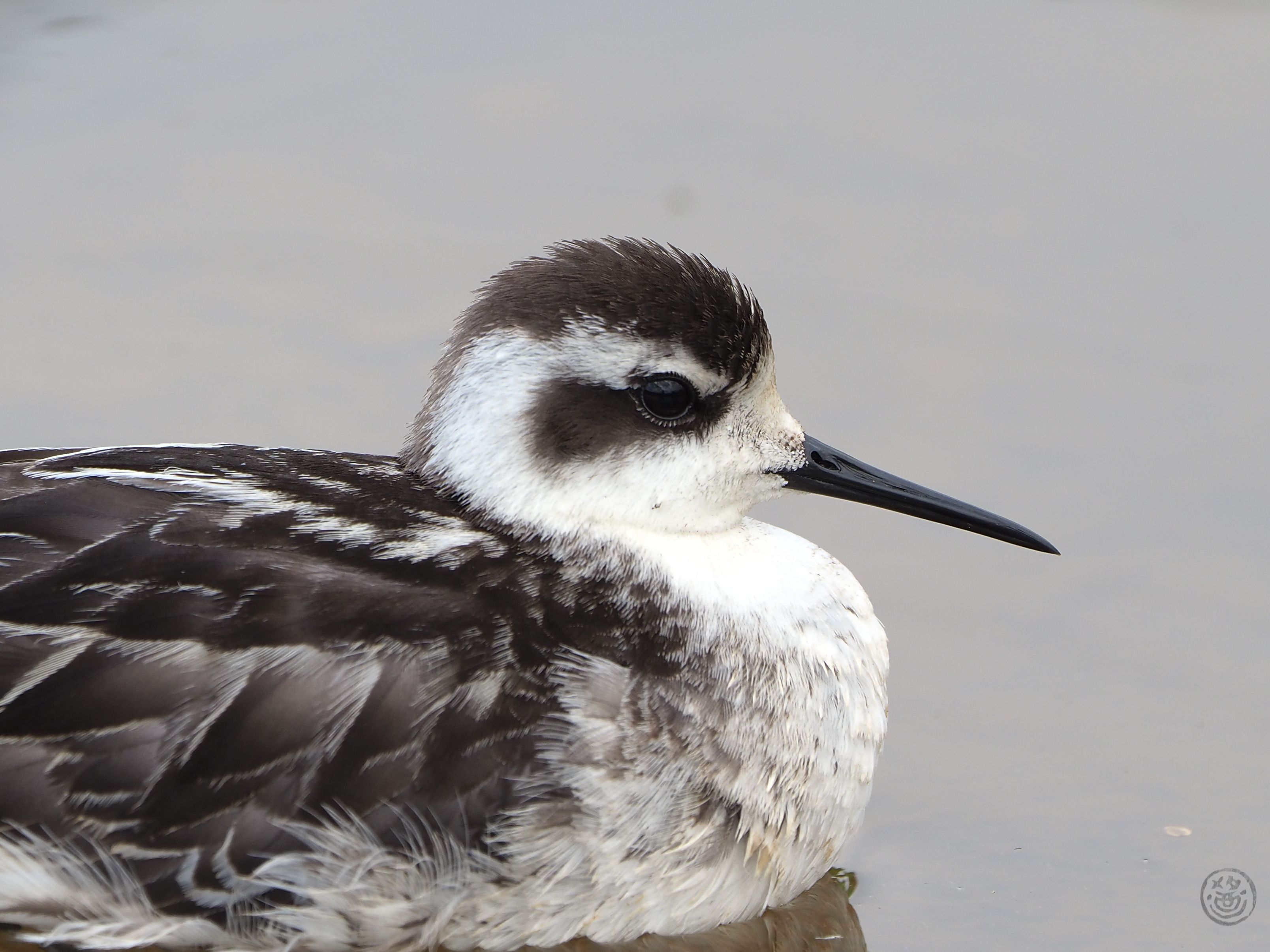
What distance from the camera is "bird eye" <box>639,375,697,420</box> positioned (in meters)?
5.56

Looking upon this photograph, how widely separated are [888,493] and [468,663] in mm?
1576

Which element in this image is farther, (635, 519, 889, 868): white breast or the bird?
(635, 519, 889, 868): white breast

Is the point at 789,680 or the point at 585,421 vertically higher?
the point at 585,421

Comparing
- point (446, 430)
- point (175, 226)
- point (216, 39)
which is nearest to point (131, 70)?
A: point (216, 39)

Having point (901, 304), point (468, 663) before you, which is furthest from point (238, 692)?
point (901, 304)

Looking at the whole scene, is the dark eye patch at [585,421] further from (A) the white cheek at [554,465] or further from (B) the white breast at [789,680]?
(B) the white breast at [789,680]

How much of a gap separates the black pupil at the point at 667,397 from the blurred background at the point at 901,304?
1451 mm

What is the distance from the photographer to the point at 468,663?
16.7 ft

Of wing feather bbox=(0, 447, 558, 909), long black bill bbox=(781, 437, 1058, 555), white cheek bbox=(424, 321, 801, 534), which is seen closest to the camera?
wing feather bbox=(0, 447, 558, 909)

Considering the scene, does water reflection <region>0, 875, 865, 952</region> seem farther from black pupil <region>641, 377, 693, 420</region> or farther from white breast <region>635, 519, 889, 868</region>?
black pupil <region>641, 377, 693, 420</region>

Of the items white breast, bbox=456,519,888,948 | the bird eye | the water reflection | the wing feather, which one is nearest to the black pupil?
the bird eye

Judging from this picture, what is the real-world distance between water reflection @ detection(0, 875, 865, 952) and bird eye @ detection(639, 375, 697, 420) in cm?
145

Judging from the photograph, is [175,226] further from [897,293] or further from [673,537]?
[673,537]

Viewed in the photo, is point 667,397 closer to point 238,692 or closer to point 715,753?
point 715,753
